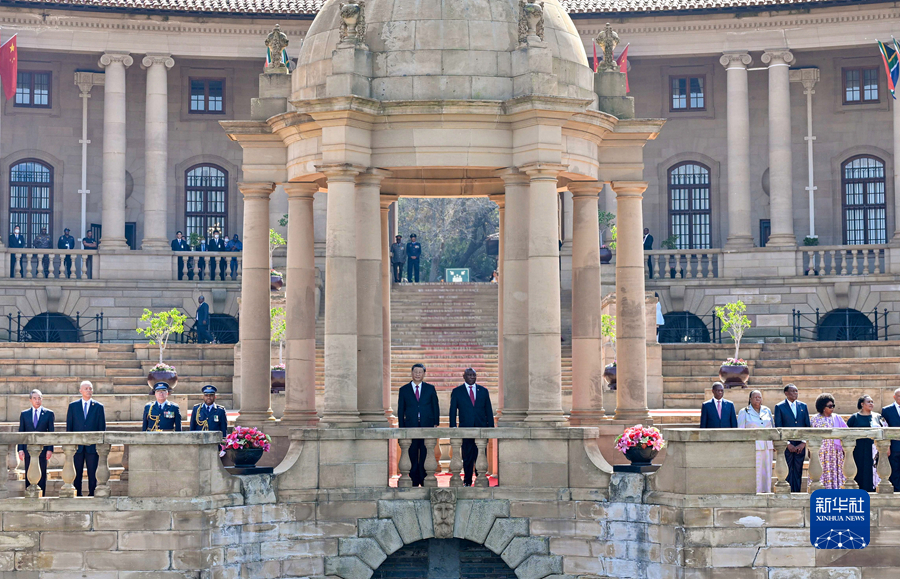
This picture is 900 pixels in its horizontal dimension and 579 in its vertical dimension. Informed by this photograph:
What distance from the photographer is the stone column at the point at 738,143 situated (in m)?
59.3

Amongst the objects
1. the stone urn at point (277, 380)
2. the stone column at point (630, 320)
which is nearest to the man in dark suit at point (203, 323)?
the stone urn at point (277, 380)

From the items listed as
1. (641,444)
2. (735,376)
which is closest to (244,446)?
(641,444)

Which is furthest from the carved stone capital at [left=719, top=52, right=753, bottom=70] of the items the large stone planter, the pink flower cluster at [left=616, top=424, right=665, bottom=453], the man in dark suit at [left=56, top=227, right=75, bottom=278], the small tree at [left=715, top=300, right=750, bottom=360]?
the pink flower cluster at [left=616, top=424, right=665, bottom=453]

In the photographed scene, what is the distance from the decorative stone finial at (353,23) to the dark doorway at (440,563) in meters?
8.12

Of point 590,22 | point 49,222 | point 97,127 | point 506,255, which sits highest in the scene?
point 590,22

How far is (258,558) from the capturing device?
21.2 metres

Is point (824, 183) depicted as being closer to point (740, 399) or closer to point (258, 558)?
point (740, 399)

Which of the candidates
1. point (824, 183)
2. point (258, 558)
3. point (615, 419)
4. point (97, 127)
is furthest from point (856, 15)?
point (258, 558)

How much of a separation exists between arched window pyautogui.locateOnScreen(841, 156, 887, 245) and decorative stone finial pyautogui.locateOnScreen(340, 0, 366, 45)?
4211cm

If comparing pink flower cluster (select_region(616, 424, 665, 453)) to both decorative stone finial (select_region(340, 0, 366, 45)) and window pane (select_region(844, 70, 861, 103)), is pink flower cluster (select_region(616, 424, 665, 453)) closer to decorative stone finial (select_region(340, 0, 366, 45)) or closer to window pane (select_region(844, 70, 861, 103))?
decorative stone finial (select_region(340, 0, 366, 45))

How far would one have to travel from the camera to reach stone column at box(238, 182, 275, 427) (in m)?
25.1

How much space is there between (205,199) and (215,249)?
18.2 ft

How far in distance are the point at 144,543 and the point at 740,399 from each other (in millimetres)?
18448

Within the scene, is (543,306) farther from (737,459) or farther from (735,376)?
(735,376)
